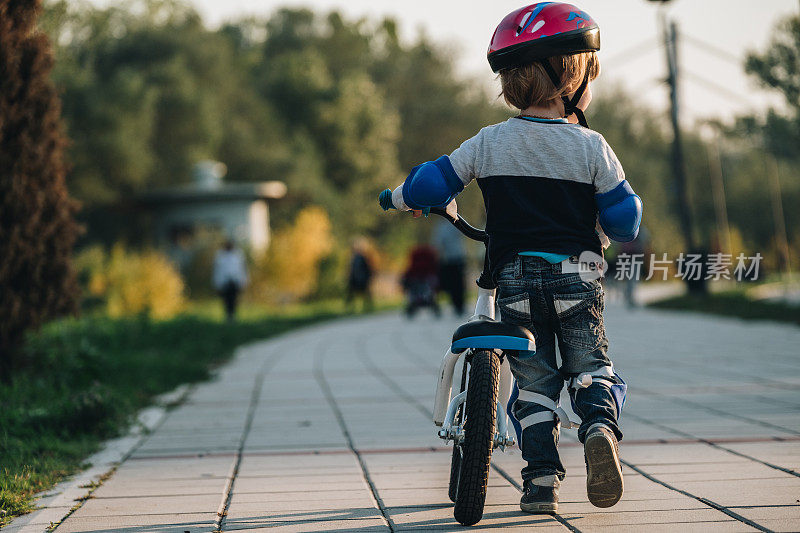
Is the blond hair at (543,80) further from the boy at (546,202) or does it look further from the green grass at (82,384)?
the green grass at (82,384)

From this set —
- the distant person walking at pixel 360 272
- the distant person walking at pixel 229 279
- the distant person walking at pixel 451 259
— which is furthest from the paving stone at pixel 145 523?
the distant person walking at pixel 360 272

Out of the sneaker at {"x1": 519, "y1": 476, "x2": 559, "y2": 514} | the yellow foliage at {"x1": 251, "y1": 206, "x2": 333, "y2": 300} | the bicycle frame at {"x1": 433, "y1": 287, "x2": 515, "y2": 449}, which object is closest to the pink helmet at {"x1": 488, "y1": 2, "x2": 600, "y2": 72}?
the bicycle frame at {"x1": 433, "y1": 287, "x2": 515, "y2": 449}

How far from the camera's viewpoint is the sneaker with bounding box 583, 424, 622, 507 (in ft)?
11.1

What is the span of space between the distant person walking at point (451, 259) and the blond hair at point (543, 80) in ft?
44.6

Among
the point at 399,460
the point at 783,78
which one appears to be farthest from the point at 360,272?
the point at 399,460

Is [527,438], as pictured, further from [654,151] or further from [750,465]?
[654,151]

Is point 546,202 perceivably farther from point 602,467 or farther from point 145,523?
point 145,523

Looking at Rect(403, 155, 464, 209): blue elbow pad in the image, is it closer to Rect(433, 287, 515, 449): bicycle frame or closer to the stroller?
Rect(433, 287, 515, 449): bicycle frame

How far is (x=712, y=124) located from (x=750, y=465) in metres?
14.2

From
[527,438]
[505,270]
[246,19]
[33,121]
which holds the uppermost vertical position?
[246,19]

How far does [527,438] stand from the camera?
12.0 ft

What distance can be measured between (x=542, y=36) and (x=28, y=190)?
5492 mm

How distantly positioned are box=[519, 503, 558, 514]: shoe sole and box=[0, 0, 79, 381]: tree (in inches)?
206

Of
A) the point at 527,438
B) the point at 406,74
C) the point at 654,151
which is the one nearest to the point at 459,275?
the point at 527,438
